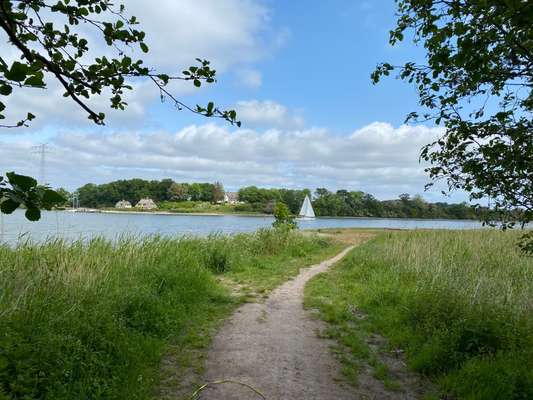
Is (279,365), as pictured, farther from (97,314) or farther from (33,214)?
(33,214)

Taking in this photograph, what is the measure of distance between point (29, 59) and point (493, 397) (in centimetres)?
478

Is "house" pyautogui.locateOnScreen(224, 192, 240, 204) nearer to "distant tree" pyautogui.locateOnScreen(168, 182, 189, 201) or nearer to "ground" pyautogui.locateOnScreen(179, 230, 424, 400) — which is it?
"distant tree" pyautogui.locateOnScreen(168, 182, 189, 201)

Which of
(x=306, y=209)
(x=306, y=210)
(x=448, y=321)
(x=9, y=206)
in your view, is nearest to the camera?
(x=9, y=206)

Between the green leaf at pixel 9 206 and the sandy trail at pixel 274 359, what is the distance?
133 inches

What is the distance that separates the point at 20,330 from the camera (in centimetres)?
418

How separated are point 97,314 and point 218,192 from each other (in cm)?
9334

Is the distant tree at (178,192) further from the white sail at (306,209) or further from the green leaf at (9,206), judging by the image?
the green leaf at (9,206)

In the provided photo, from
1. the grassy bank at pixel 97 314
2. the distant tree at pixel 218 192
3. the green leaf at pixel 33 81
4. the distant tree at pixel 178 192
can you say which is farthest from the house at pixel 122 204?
the green leaf at pixel 33 81

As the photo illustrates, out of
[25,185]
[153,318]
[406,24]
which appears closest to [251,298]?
[153,318]

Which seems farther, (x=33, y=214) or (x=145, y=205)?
(x=145, y=205)

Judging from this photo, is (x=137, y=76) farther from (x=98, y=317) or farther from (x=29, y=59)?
(x=98, y=317)

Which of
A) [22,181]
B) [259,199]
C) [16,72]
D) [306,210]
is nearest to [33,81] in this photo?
[16,72]

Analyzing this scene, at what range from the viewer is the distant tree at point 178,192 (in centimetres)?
8462

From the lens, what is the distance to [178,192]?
285ft
